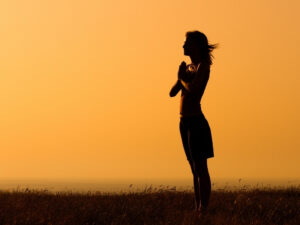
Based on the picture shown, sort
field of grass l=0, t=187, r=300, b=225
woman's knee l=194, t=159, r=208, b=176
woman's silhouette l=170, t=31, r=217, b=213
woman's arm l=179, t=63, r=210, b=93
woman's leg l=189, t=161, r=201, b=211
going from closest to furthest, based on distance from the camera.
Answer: field of grass l=0, t=187, r=300, b=225, woman's arm l=179, t=63, r=210, b=93, woman's silhouette l=170, t=31, r=217, b=213, woman's knee l=194, t=159, r=208, b=176, woman's leg l=189, t=161, r=201, b=211

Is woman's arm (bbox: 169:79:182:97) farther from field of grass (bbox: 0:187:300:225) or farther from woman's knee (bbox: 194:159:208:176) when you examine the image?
field of grass (bbox: 0:187:300:225)

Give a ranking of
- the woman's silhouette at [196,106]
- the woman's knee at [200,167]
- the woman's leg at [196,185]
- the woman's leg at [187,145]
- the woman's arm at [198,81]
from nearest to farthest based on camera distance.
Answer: the woman's arm at [198,81] < the woman's silhouette at [196,106] < the woman's knee at [200,167] < the woman's leg at [187,145] < the woman's leg at [196,185]

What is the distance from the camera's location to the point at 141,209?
9.20 metres

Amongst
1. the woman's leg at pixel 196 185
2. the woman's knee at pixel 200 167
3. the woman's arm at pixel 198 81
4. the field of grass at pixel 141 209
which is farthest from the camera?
Result: the woman's leg at pixel 196 185

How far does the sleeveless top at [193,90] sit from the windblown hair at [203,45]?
0.20 meters

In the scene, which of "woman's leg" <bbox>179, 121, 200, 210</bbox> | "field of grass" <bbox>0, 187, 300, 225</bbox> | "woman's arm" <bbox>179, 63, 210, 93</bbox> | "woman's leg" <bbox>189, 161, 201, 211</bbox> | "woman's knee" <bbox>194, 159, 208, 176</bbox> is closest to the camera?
"field of grass" <bbox>0, 187, 300, 225</bbox>

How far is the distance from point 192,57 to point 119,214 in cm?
266

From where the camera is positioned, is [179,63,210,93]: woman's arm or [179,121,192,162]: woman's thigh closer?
→ [179,63,210,93]: woman's arm

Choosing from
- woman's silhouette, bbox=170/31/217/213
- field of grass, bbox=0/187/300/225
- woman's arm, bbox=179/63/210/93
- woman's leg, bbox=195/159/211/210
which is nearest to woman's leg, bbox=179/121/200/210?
woman's silhouette, bbox=170/31/217/213

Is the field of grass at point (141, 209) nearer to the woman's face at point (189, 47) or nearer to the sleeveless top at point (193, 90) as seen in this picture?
the sleeveless top at point (193, 90)

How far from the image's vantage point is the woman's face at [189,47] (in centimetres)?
881

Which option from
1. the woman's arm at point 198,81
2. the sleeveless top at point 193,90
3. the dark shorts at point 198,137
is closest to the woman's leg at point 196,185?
the dark shorts at point 198,137

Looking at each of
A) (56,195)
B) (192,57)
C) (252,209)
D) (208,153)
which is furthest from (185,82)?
(56,195)

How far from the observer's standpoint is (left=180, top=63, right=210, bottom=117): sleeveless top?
334 inches
